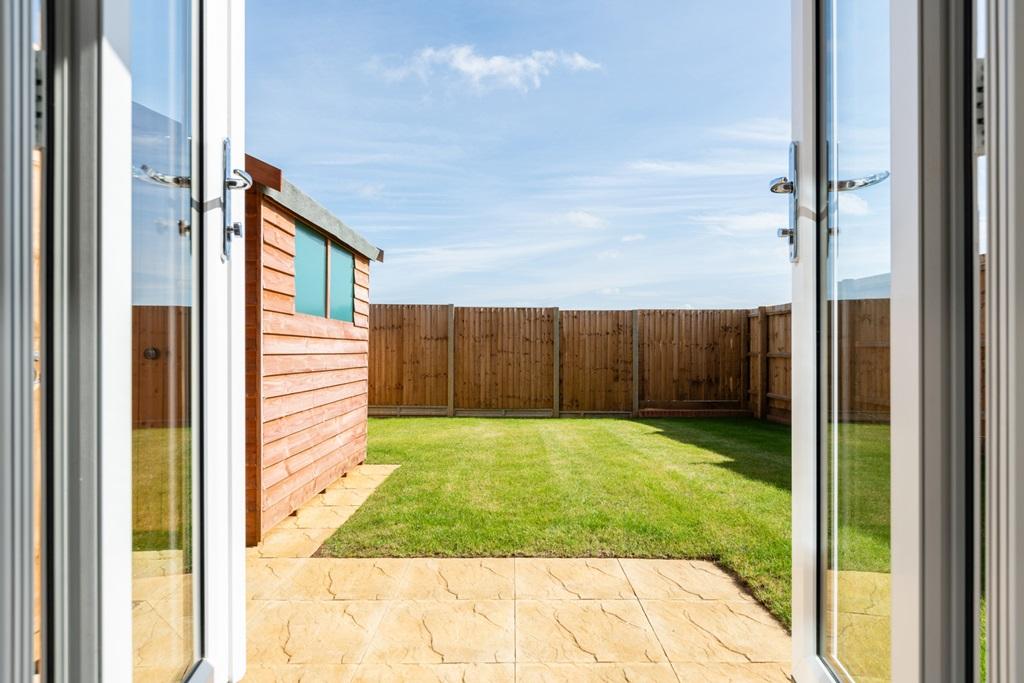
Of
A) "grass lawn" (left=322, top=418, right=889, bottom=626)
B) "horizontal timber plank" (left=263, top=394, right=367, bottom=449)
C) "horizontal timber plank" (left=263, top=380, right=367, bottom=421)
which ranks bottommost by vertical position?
"grass lawn" (left=322, top=418, right=889, bottom=626)

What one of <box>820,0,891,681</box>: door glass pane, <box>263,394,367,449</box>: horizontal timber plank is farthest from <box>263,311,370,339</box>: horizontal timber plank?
<box>820,0,891,681</box>: door glass pane

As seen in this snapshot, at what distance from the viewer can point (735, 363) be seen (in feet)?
28.1

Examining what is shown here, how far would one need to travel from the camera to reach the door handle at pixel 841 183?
3.92ft

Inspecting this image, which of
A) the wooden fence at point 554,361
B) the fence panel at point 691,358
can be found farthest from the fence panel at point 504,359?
the fence panel at point 691,358

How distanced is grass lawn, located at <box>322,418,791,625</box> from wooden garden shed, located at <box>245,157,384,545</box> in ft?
1.53

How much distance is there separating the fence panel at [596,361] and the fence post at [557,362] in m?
0.05

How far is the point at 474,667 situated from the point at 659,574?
3.45ft

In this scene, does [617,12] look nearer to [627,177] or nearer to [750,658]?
[627,177]

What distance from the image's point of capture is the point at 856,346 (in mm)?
1284

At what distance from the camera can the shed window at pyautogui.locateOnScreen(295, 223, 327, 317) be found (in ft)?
12.1

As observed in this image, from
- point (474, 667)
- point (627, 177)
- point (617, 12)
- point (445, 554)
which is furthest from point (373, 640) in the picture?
point (627, 177)

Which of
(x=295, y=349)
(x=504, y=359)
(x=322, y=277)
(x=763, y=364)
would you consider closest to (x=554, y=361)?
(x=504, y=359)

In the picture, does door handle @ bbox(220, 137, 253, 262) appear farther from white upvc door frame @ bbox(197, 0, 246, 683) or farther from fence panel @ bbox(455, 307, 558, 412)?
fence panel @ bbox(455, 307, 558, 412)

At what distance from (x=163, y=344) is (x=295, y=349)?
7.99 feet
